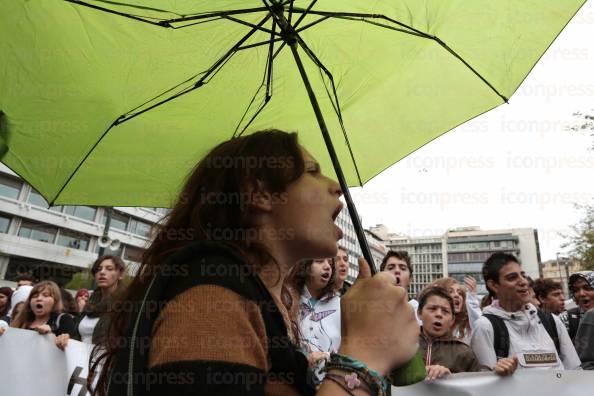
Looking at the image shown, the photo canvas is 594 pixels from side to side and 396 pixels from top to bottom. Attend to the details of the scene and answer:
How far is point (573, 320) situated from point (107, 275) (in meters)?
6.11

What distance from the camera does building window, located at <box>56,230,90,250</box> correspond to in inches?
1592

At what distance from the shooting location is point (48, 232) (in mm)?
39469

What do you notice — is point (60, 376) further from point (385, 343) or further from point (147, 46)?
point (385, 343)

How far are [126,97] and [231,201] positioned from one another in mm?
1616

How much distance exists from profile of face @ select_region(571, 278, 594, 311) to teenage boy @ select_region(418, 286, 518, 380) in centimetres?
313

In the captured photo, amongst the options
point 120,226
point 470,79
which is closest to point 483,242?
point 120,226

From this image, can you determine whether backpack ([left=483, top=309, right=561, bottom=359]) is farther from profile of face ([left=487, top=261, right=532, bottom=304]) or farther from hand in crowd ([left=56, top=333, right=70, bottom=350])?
hand in crowd ([left=56, top=333, right=70, bottom=350])

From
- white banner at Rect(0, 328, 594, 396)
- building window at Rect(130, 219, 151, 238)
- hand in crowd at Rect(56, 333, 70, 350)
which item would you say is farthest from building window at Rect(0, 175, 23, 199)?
hand in crowd at Rect(56, 333, 70, 350)

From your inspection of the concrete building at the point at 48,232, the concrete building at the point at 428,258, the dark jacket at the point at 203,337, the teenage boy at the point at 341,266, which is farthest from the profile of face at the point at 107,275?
the concrete building at the point at 428,258

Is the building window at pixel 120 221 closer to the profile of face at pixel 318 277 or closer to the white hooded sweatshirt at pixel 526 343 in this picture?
the profile of face at pixel 318 277

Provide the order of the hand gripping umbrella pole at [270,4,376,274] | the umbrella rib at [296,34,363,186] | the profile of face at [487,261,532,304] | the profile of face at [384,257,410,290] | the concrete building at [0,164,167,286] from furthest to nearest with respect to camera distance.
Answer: the concrete building at [0,164,167,286] < the profile of face at [384,257,410,290] < the profile of face at [487,261,532,304] < the umbrella rib at [296,34,363,186] < the hand gripping umbrella pole at [270,4,376,274]

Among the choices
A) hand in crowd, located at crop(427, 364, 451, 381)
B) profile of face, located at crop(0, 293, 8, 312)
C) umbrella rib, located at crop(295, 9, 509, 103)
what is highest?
umbrella rib, located at crop(295, 9, 509, 103)

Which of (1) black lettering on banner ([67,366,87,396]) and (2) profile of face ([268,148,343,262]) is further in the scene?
(1) black lettering on banner ([67,366,87,396])

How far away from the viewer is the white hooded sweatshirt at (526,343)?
3.52 metres
